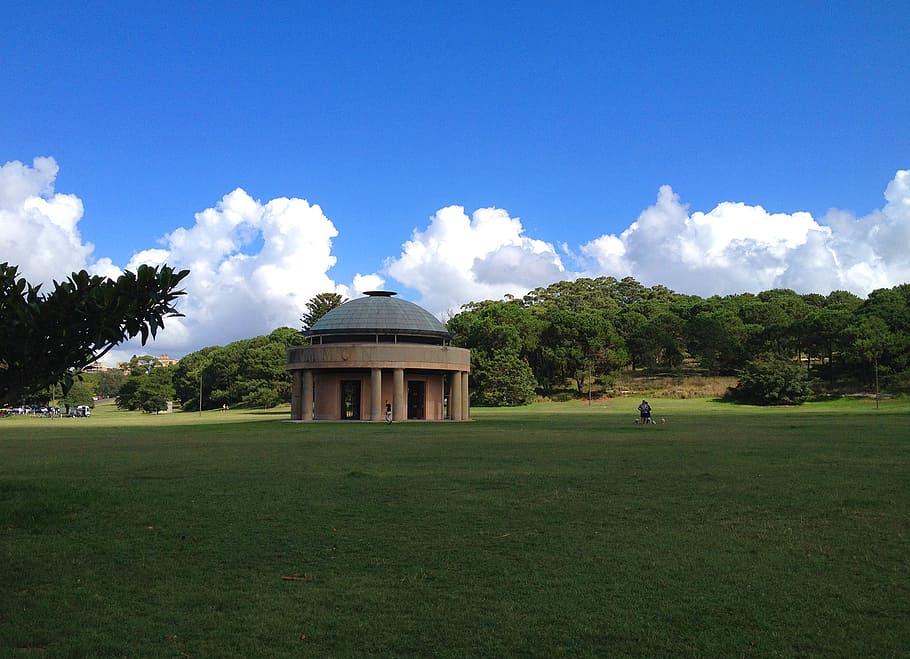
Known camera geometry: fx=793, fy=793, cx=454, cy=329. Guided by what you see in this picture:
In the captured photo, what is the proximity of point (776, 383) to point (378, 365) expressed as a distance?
46.3 m

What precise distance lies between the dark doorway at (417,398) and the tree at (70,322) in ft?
166

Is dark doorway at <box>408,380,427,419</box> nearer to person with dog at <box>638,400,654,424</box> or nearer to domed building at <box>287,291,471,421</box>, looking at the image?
domed building at <box>287,291,471,421</box>

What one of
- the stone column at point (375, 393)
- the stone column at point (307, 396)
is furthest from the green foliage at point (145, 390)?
the stone column at point (375, 393)

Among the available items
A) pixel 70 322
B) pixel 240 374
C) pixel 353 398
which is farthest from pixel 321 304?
pixel 70 322

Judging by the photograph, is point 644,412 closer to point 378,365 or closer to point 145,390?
point 378,365

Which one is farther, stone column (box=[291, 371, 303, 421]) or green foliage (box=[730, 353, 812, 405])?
green foliage (box=[730, 353, 812, 405])

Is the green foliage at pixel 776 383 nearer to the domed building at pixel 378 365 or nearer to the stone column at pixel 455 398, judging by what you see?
the domed building at pixel 378 365

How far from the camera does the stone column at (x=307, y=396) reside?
5669cm

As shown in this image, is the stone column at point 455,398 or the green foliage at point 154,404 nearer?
the stone column at point 455,398

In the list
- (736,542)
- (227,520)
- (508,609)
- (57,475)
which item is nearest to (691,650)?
(508,609)

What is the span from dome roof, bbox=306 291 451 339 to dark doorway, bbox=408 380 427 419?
418 cm

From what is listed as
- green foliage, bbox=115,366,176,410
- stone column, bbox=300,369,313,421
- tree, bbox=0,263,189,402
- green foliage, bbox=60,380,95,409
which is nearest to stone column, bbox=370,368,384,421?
stone column, bbox=300,369,313,421

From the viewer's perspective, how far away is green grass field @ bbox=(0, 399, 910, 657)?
7.57 metres

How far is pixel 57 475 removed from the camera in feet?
65.8
